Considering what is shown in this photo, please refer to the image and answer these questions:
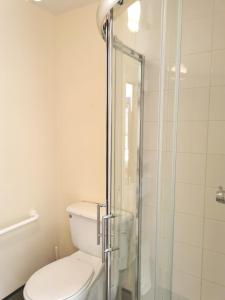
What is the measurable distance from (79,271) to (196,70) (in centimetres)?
138

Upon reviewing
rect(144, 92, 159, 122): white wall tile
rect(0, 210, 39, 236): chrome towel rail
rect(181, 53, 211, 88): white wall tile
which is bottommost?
rect(0, 210, 39, 236): chrome towel rail

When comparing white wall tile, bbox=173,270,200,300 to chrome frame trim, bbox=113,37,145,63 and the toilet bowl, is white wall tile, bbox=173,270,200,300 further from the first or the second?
chrome frame trim, bbox=113,37,145,63

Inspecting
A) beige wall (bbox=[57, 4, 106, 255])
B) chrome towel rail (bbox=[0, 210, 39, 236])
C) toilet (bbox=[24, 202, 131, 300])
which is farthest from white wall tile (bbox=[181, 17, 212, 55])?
chrome towel rail (bbox=[0, 210, 39, 236])

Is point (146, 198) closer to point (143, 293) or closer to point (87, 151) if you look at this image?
point (143, 293)

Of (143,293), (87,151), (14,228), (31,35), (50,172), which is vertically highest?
(31,35)

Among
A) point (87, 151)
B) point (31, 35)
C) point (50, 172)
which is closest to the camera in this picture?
point (31, 35)

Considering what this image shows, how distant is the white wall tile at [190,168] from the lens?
1353 mm

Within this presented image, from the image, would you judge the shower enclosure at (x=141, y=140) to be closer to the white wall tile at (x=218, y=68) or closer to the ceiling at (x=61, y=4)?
the white wall tile at (x=218, y=68)

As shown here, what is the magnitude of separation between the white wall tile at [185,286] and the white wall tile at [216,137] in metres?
0.78

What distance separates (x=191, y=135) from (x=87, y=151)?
876 mm

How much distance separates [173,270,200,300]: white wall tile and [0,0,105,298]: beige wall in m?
0.76

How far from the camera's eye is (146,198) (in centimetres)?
129

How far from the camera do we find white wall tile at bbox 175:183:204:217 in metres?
1.38

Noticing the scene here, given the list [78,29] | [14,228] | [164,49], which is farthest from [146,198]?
[78,29]
